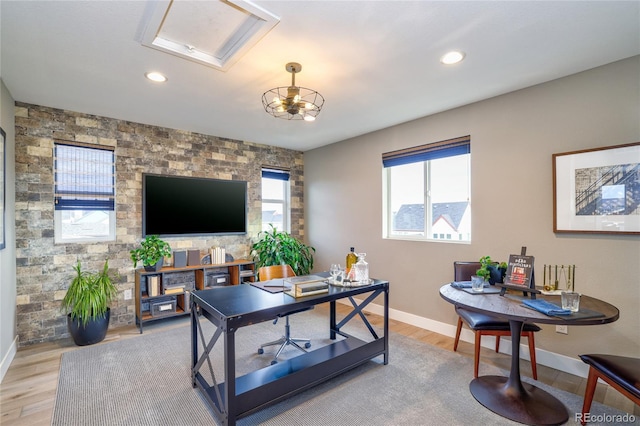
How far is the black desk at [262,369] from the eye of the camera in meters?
1.87

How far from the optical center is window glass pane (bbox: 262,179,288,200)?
5172 mm

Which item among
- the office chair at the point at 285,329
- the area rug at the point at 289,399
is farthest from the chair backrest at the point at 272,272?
the area rug at the point at 289,399

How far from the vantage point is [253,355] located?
2967 mm

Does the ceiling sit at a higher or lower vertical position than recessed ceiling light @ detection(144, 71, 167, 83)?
higher

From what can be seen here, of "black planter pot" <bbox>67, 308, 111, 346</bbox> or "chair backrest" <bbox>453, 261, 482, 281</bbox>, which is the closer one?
"chair backrest" <bbox>453, 261, 482, 281</bbox>

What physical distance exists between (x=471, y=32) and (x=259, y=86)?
1.76 m

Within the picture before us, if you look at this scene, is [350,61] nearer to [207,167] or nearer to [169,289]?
[207,167]

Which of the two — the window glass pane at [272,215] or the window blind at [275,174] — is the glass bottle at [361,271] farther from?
the window blind at [275,174]

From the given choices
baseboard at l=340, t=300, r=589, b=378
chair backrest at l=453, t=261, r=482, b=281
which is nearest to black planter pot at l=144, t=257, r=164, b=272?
baseboard at l=340, t=300, r=589, b=378

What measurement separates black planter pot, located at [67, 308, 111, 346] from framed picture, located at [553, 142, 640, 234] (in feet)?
14.9

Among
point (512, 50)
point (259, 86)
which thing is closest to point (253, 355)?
point (259, 86)

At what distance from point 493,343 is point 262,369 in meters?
2.33

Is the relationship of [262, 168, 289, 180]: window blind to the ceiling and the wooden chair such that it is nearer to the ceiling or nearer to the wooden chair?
the ceiling

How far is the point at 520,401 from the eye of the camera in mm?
2166
